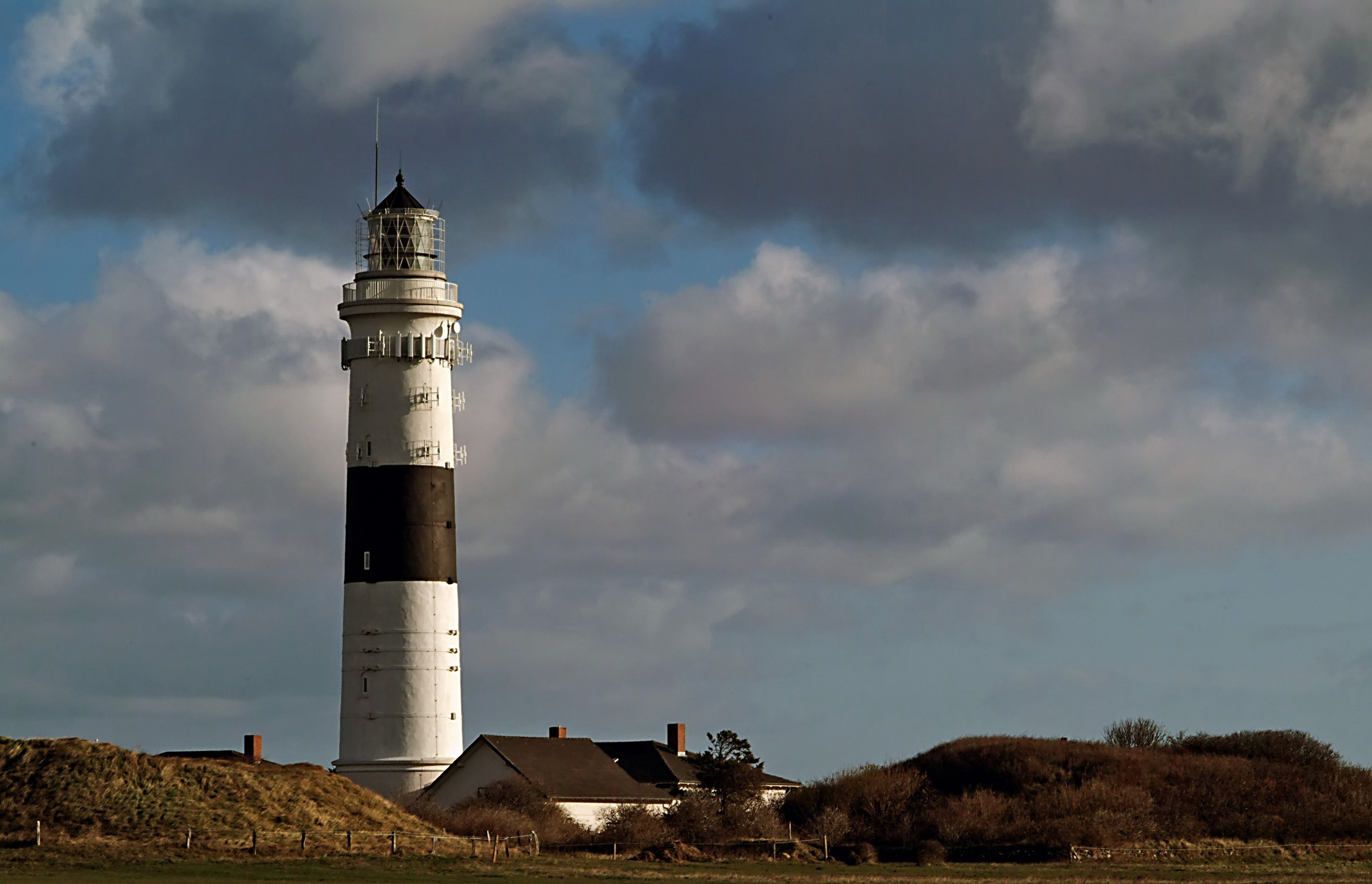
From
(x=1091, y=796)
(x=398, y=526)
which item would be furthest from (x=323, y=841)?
(x=1091, y=796)

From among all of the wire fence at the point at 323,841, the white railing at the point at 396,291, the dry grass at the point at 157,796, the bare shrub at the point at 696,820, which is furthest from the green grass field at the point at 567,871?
the white railing at the point at 396,291

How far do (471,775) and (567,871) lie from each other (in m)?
15.9

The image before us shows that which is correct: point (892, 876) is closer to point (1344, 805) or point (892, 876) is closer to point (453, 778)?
point (453, 778)

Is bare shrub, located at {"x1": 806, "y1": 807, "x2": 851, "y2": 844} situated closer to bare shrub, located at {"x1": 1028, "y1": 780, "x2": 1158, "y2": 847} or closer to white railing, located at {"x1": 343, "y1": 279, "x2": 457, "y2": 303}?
bare shrub, located at {"x1": 1028, "y1": 780, "x2": 1158, "y2": 847}

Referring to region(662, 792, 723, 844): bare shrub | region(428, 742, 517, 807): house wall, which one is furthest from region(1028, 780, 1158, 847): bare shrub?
region(428, 742, 517, 807): house wall

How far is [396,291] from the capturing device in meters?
61.2

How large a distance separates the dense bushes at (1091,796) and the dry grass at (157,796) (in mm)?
17462

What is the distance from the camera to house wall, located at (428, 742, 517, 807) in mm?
61062

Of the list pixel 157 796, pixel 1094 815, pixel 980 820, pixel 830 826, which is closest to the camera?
pixel 157 796

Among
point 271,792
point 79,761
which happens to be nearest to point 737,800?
point 271,792

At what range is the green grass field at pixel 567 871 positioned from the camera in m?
43.6

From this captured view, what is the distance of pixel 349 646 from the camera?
59812 millimetres

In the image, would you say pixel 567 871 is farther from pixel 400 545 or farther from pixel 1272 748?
pixel 1272 748

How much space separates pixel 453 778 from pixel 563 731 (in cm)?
1175
